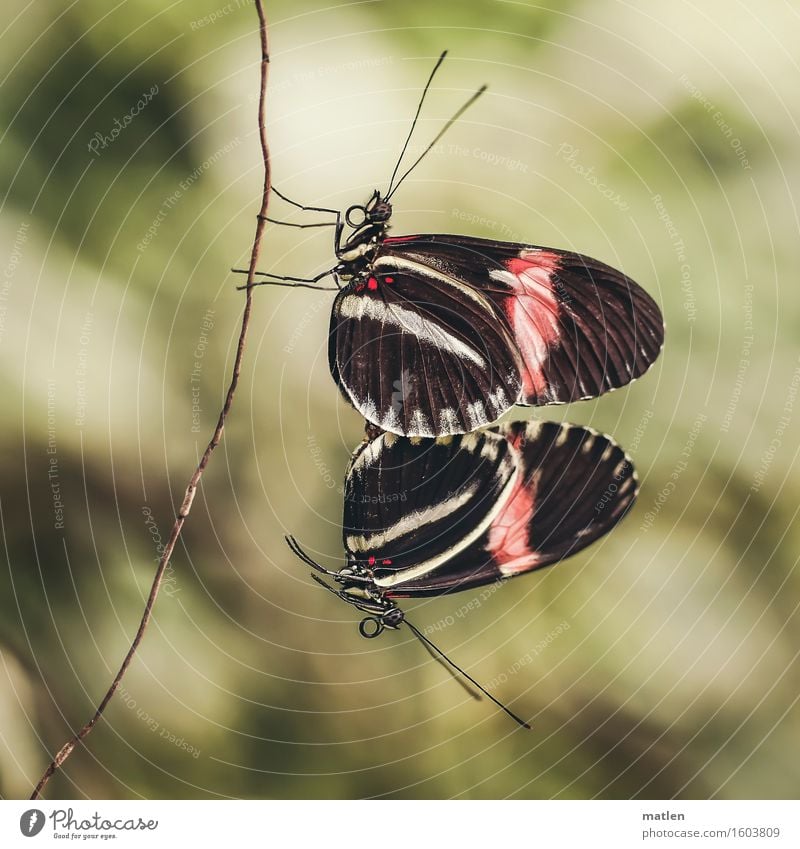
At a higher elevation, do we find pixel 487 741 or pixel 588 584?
pixel 588 584

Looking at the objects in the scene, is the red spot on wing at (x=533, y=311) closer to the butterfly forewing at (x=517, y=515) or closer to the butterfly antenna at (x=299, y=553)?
the butterfly forewing at (x=517, y=515)

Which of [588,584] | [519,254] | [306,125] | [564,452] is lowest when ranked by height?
[588,584]

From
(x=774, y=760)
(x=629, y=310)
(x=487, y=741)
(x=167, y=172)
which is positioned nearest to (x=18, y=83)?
(x=167, y=172)

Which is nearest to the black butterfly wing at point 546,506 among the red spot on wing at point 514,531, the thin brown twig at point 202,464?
the red spot on wing at point 514,531

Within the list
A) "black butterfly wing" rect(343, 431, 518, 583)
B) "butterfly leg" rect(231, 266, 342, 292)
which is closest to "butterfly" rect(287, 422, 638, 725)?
"black butterfly wing" rect(343, 431, 518, 583)

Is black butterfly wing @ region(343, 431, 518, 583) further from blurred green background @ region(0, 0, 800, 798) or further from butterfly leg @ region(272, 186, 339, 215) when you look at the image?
butterfly leg @ region(272, 186, 339, 215)

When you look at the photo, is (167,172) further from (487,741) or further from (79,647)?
(487,741)
